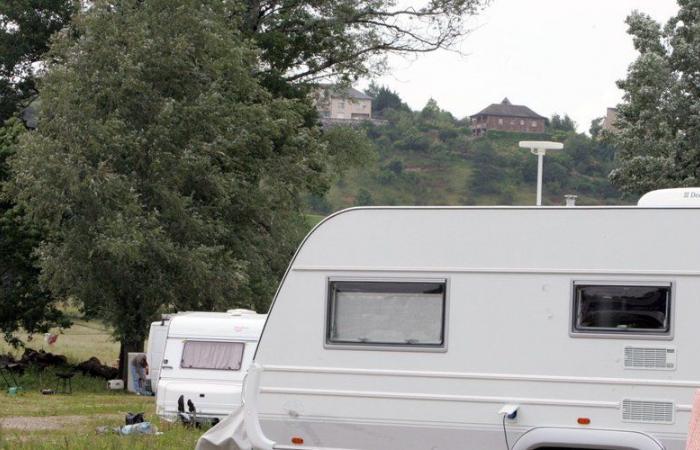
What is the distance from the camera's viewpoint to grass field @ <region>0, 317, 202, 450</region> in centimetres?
1469

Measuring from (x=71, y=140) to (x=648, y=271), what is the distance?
23.4 meters

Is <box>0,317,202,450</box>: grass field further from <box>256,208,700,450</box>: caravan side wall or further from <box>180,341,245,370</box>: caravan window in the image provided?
<box>256,208,700,450</box>: caravan side wall

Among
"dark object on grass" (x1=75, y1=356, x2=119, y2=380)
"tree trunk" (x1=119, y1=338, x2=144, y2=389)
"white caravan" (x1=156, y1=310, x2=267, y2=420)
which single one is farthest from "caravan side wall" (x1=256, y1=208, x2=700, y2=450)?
"dark object on grass" (x1=75, y1=356, x2=119, y2=380)

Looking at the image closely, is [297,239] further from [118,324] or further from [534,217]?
[534,217]

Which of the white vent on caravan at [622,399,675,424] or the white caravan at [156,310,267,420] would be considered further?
the white caravan at [156,310,267,420]

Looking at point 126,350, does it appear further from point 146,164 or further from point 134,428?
point 134,428

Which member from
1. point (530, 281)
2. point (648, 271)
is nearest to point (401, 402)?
point (530, 281)

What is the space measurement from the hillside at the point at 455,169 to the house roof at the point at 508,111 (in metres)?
16.2

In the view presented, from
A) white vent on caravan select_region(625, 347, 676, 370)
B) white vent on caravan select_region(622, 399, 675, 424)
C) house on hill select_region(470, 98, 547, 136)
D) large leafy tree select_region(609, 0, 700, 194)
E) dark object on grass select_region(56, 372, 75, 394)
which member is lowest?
dark object on grass select_region(56, 372, 75, 394)

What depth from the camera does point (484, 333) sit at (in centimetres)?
932

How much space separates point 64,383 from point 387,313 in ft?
79.7

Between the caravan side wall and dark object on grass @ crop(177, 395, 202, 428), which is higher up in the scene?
the caravan side wall

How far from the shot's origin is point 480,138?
136m

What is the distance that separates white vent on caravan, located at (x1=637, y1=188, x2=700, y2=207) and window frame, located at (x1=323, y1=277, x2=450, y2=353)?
72.3 inches
